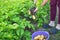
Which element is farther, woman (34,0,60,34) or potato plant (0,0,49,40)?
woman (34,0,60,34)

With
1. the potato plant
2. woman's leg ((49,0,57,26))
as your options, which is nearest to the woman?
woman's leg ((49,0,57,26))

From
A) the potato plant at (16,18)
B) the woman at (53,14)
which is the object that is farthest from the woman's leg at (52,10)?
the potato plant at (16,18)

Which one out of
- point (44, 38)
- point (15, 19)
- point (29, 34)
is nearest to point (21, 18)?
point (15, 19)

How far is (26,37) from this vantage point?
2986mm

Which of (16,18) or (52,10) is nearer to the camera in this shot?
(16,18)

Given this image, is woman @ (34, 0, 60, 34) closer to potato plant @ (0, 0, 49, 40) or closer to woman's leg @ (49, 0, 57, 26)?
woman's leg @ (49, 0, 57, 26)

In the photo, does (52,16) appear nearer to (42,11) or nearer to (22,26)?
(42,11)

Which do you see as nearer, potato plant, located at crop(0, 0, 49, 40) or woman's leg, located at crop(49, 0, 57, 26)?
potato plant, located at crop(0, 0, 49, 40)

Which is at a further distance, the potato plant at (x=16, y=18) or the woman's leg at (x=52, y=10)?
the woman's leg at (x=52, y=10)

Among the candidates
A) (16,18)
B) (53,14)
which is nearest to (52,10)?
(53,14)

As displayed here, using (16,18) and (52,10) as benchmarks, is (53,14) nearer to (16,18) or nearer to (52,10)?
(52,10)

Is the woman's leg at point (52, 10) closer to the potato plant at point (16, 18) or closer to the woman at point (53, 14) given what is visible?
the woman at point (53, 14)

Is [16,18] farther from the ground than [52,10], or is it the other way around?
[52,10]

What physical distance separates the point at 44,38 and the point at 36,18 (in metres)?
0.70
